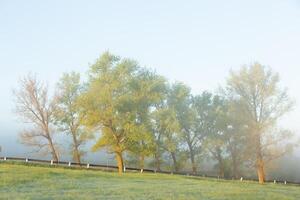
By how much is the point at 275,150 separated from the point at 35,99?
89.0ft

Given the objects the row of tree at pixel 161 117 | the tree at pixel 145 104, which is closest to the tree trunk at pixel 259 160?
the row of tree at pixel 161 117

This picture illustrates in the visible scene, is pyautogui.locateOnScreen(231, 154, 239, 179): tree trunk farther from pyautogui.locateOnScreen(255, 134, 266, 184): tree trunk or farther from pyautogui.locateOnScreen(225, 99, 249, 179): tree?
pyautogui.locateOnScreen(255, 134, 266, 184): tree trunk

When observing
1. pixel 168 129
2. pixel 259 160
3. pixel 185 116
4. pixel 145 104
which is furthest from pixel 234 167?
pixel 145 104

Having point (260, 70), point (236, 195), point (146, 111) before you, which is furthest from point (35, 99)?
point (236, 195)

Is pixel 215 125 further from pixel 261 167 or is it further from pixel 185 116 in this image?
pixel 261 167

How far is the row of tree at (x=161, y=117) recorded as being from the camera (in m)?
49.7

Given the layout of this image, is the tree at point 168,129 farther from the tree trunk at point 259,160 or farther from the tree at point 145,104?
the tree trunk at point 259,160

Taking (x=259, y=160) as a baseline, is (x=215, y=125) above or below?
above

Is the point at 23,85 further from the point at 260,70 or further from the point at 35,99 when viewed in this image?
the point at 260,70

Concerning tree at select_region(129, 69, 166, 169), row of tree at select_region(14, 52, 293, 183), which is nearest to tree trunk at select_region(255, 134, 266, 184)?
row of tree at select_region(14, 52, 293, 183)

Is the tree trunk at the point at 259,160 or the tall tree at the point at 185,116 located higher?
the tall tree at the point at 185,116

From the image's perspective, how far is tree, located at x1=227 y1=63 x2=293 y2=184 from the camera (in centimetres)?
4797

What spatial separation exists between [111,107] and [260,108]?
1564cm

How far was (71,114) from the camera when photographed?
185 feet
